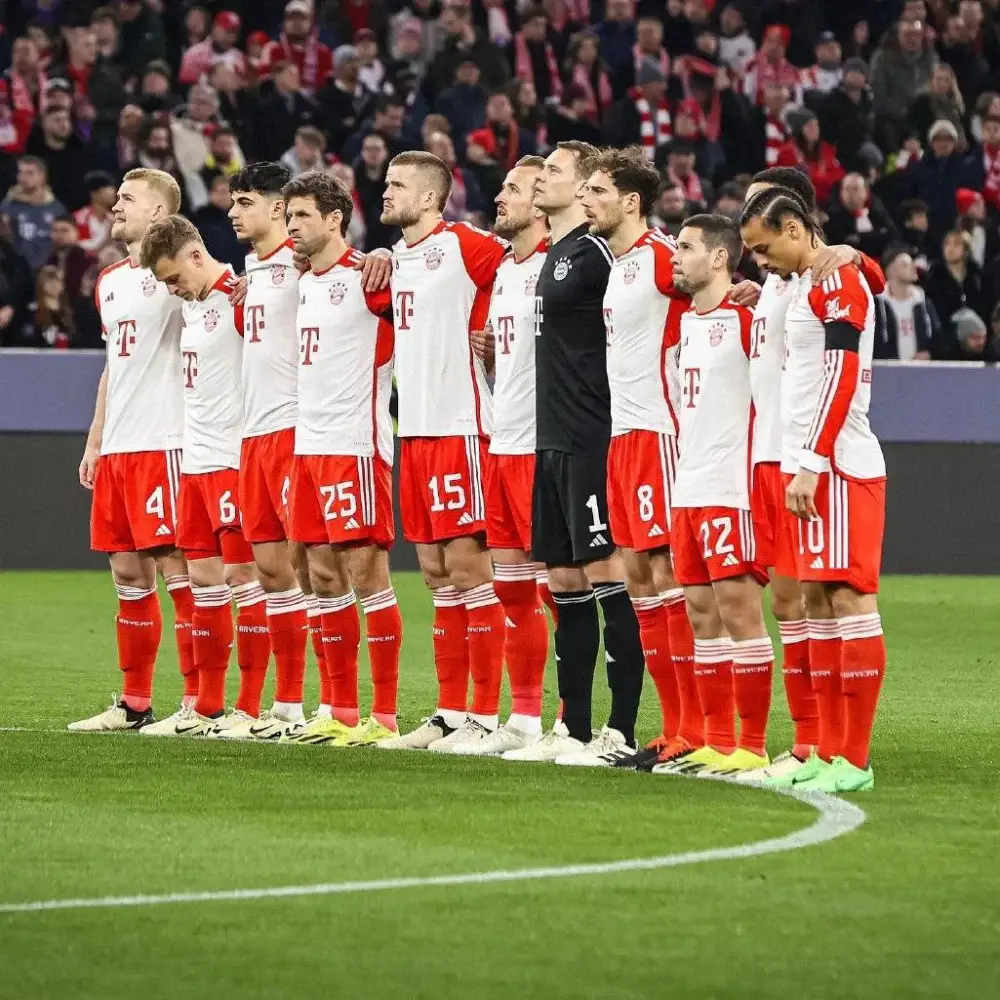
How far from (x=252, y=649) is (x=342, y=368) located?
134 cm

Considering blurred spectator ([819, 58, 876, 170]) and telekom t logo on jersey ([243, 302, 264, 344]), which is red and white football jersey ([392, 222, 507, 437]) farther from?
blurred spectator ([819, 58, 876, 170])

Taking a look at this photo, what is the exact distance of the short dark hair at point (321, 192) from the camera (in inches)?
353

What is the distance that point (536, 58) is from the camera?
20703 mm

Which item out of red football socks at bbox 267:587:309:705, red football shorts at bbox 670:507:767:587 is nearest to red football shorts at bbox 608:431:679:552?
red football shorts at bbox 670:507:767:587

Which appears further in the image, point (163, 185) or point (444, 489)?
point (163, 185)

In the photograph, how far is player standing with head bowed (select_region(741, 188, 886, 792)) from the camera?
7324 mm

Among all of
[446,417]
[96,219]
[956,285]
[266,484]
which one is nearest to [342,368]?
[446,417]

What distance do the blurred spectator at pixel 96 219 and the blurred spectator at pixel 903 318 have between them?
607 centimetres

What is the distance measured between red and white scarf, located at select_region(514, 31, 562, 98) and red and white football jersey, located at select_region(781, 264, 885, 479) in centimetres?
1333

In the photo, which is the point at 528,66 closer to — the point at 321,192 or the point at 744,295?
the point at 321,192

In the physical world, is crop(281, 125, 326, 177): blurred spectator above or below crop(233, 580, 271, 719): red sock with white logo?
above

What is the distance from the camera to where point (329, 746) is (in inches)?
344

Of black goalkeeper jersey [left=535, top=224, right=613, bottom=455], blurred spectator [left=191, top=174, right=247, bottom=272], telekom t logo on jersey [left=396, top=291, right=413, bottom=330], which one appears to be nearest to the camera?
black goalkeeper jersey [left=535, top=224, right=613, bottom=455]

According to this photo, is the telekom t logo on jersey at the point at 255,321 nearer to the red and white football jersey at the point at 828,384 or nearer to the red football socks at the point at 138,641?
the red football socks at the point at 138,641
